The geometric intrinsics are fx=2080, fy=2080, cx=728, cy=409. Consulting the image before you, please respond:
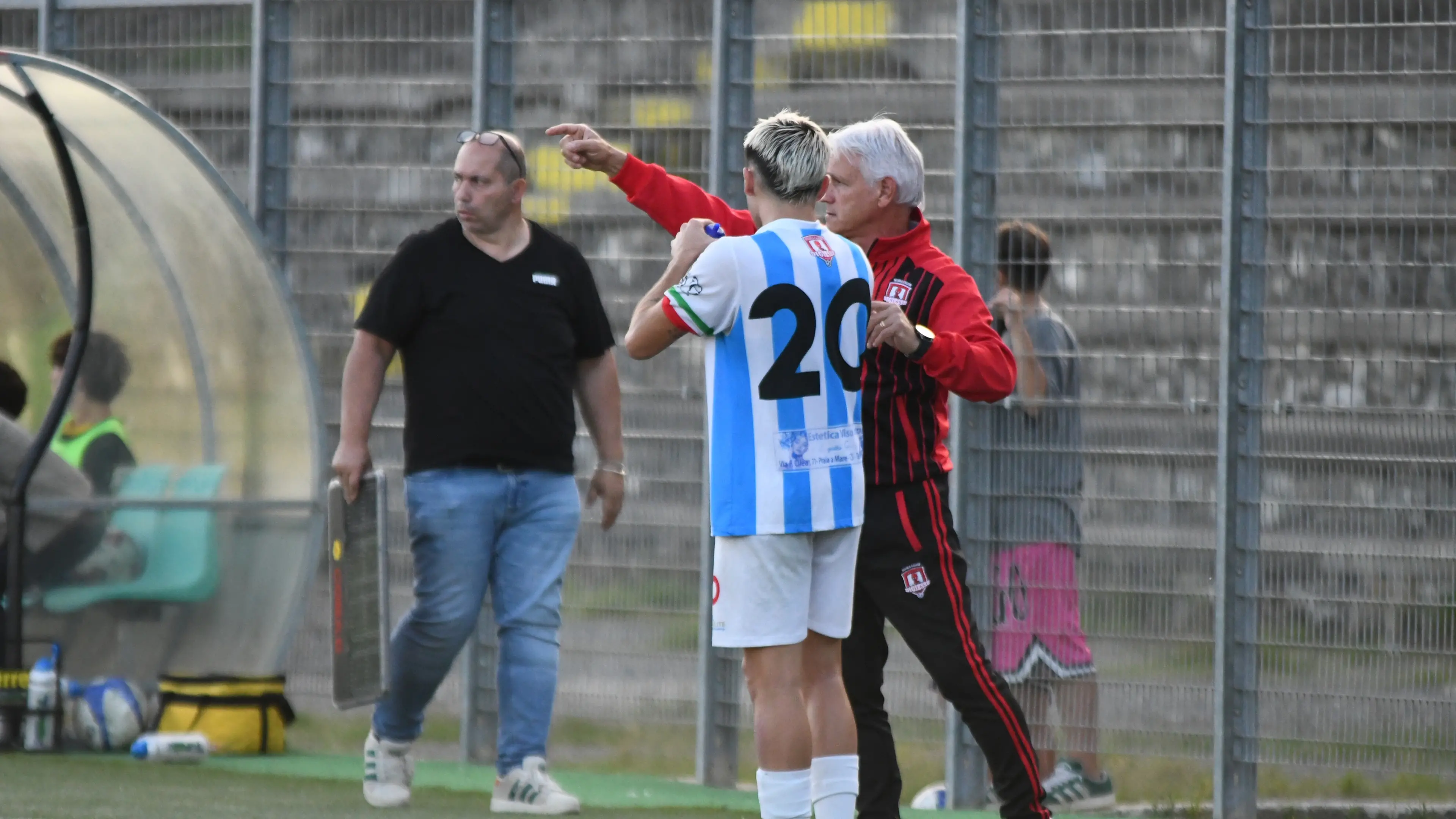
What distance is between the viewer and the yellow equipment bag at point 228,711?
295 inches

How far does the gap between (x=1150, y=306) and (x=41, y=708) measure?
4084 millimetres

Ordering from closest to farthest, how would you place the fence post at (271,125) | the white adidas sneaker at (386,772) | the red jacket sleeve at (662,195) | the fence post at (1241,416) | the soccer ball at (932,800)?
the red jacket sleeve at (662,195) < the white adidas sneaker at (386,772) < the fence post at (1241,416) < the soccer ball at (932,800) < the fence post at (271,125)

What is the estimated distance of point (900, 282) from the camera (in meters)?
5.18

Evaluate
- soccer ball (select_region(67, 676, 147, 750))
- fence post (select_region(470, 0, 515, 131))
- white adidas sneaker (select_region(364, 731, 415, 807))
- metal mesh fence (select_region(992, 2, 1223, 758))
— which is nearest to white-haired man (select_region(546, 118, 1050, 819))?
white adidas sneaker (select_region(364, 731, 415, 807))

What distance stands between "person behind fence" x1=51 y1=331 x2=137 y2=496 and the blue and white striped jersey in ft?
12.5

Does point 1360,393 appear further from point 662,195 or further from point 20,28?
point 20,28

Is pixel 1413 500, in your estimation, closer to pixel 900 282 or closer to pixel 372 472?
pixel 900 282

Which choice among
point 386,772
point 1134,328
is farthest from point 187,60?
point 1134,328

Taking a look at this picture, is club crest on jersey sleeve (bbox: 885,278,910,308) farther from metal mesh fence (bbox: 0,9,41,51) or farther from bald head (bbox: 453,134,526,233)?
metal mesh fence (bbox: 0,9,41,51)

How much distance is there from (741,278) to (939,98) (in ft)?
10.2

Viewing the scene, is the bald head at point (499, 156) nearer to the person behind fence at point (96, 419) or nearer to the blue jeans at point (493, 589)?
the blue jeans at point (493, 589)

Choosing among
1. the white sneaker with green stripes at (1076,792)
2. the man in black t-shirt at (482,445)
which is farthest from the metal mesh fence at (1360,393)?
the man in black t-shirt at (482,445)

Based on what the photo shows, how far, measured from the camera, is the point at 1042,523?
718 cm

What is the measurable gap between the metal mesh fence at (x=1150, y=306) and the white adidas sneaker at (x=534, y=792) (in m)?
1.59
